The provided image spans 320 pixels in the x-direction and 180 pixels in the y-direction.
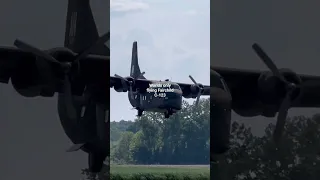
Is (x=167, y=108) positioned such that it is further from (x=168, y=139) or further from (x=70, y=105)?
(x=70, y=105)

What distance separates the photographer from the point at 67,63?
10.5 metres

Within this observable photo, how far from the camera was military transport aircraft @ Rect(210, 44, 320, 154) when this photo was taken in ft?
34.1

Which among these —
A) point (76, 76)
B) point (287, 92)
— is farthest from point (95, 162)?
point (287, 92)

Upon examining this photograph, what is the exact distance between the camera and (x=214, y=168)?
10422 millimetres

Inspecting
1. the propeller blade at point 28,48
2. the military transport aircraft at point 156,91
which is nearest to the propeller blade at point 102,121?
the propeller blade at point 28,48

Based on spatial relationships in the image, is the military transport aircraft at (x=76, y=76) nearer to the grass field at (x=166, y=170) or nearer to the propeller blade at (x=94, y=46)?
the propeller blade at (x=94, y=46)

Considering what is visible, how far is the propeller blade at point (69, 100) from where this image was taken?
10.5 m

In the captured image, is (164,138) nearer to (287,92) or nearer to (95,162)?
(287,92)

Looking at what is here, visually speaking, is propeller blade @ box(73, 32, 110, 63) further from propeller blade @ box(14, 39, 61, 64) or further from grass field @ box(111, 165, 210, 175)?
grass field @ box(111, 165, 210, 175)

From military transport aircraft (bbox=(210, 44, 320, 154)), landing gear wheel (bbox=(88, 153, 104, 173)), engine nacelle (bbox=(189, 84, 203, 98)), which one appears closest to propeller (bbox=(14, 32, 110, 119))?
landing gear wheel (bbox=(88, 153, 104, 173))

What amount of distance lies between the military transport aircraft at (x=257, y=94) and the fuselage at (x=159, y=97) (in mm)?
17467

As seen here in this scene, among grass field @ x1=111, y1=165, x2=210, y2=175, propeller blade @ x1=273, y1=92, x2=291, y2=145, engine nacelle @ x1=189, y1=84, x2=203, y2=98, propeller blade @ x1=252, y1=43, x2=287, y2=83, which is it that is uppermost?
propeller blade @ x1=252, y1=43, x2=287, y2=83

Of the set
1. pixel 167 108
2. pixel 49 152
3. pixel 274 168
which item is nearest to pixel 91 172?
pixel 49 152

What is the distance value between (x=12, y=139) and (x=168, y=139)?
27.2 m
